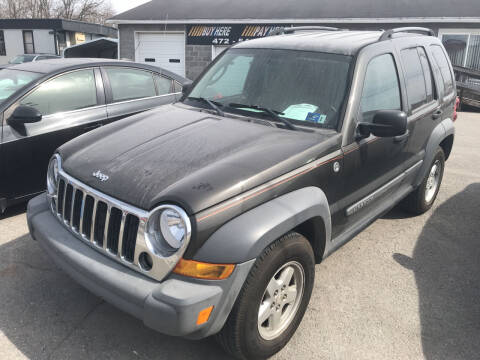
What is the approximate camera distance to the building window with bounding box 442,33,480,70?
15820mm

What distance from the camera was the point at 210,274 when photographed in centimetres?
221

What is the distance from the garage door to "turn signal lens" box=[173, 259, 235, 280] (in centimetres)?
1761

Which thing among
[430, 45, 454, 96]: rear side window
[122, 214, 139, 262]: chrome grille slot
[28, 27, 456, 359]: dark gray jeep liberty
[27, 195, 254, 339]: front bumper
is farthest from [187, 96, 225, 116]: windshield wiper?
[430, 45, 454, 96]: rear side window

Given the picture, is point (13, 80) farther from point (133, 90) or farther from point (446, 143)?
point (446, 143)

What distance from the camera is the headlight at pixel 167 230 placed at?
222 centimetres

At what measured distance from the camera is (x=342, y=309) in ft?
10.6

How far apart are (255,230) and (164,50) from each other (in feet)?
59.7

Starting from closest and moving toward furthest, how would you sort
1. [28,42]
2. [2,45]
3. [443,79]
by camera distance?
[443,79] → [28,42] → [2,45]

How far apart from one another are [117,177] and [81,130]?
8.36ft

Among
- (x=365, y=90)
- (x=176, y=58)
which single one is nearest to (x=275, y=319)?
(x=365, y=90)

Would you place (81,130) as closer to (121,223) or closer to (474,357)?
(121,223)

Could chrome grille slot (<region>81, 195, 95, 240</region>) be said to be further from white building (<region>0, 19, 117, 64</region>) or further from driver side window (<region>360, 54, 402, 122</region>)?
white building (<region>0, 19, 117, 64</region>)

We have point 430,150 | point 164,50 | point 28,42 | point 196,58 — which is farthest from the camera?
point 28,42

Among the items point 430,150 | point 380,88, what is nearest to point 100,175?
point 380,88
